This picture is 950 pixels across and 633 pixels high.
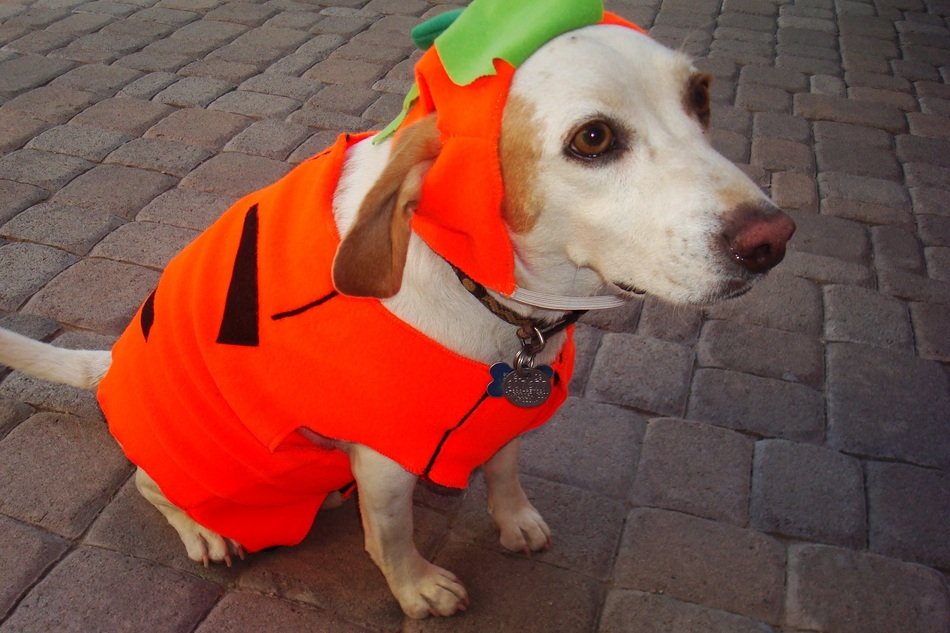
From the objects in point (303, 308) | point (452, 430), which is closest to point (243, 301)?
point (303, 308)

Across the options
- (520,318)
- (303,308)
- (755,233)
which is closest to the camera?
(755,233)

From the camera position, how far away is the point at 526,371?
211 centimetres

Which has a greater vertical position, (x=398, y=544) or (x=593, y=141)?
(x=593, y=141)

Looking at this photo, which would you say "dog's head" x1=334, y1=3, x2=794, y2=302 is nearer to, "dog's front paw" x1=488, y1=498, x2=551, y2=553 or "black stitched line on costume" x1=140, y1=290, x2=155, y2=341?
"black stitched line on costume" x1=140, y1=290, x2=155, y2=341

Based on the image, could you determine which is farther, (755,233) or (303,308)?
(303,308)

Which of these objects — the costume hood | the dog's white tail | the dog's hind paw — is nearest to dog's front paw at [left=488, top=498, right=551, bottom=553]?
the dog's hind paw

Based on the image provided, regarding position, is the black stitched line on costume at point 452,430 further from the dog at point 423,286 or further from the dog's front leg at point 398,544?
the dog's front leg at point 398,544

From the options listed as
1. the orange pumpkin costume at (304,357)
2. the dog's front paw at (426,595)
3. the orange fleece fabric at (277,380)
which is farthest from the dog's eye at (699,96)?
the dog's front paw at (426,595)

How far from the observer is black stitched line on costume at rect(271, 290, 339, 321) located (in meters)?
1.97

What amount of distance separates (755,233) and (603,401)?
1602 millimetres

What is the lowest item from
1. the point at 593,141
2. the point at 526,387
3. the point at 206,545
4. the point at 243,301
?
the point at 206,545

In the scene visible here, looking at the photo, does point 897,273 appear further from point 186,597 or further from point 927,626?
point 186,597

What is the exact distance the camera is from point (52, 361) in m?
2.63

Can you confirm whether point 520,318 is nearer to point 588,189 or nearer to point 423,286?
point 423,286
